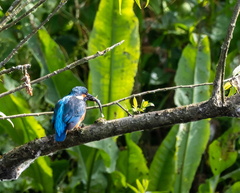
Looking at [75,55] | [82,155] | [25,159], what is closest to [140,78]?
[75,55]

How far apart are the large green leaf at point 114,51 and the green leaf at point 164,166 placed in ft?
1.71

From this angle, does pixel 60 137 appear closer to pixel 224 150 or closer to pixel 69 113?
pixel 69 113

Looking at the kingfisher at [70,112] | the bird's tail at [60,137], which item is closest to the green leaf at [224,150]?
the kingfisher at [70,112]

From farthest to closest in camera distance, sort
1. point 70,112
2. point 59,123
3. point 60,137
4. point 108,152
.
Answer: point 108,152 < point 70,112 < point 59,123 < point 60,137

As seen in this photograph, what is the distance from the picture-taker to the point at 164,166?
4770 millimetres

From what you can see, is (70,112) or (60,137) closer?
(60,137)

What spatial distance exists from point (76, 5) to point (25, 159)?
9.96ft

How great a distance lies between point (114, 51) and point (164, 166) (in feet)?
3.25

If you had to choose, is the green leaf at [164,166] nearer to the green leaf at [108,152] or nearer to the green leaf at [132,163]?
the green leaf at [132,163]

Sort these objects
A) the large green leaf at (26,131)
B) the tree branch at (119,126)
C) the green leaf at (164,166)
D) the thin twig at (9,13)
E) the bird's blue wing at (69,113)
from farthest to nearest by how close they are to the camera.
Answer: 1. the green leaf at (164,166)
2. the large green leaf at (26,131)
3. the bird's blue wing at (69,113)
4. the tree branch at (119,126)
5. the thin twig at (9,13)

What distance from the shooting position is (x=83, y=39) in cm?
558

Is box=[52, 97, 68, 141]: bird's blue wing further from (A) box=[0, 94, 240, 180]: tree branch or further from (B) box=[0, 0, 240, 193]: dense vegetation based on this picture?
(B) box=[0, 0, 240, 193]: dense vegetation

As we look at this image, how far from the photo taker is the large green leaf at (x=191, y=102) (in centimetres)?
464

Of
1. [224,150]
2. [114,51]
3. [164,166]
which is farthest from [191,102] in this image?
[114,51]
